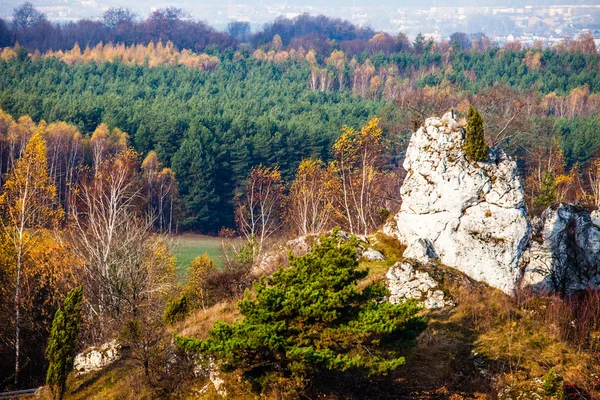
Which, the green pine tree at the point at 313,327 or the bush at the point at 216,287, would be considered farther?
the bush at the point at 216,287

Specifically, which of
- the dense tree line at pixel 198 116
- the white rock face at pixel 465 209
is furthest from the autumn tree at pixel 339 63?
the white rock face at pixel 465 209

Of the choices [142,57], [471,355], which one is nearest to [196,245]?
[471,355]

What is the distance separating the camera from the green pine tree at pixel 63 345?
1944 centimetres

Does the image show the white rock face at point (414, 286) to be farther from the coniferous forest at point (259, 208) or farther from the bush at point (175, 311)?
the bush at point (175, 311)

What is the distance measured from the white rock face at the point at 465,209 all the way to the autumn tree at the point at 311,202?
1391cm

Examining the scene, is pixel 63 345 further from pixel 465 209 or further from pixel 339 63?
pixel 339 63

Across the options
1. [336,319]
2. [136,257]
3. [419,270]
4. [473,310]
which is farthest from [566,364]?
[136,257]

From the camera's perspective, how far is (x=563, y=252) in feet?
78.4

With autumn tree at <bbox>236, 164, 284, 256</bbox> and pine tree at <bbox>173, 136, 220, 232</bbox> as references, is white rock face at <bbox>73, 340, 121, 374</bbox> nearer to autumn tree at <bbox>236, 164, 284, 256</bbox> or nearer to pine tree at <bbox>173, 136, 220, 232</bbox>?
autumn tree at <bbox>236, 164, 284, 256</bbox>

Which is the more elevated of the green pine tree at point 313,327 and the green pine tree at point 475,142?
the green pine tree at point 475,142

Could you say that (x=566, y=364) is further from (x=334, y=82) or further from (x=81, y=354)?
(x=334, y=82)

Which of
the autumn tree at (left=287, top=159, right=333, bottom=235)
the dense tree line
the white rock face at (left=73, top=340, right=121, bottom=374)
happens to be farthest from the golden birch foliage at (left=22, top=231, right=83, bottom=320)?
the dense tree line

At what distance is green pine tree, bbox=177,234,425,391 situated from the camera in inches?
627

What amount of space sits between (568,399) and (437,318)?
4864mm
